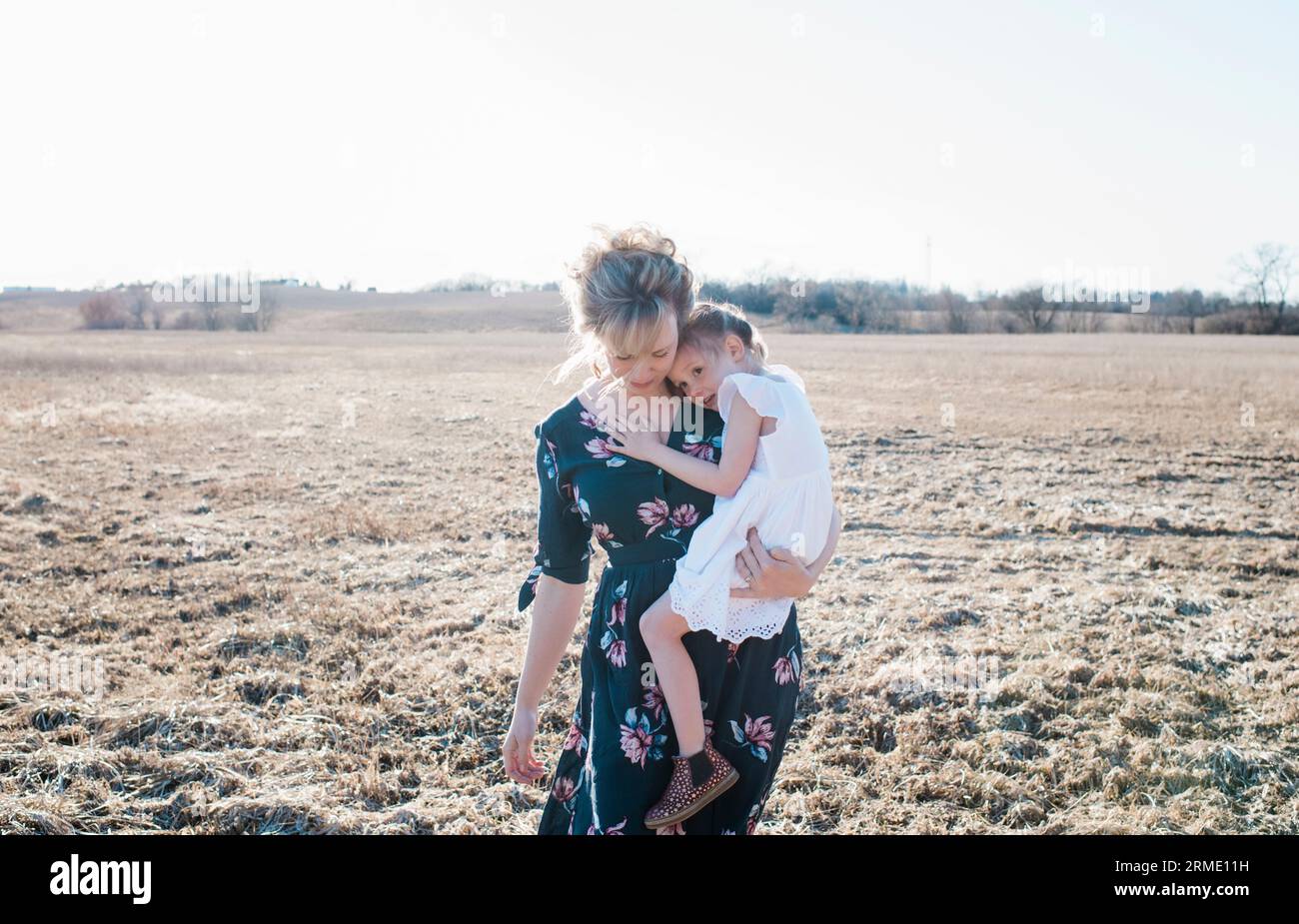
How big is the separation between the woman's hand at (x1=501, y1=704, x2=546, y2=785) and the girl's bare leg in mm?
443

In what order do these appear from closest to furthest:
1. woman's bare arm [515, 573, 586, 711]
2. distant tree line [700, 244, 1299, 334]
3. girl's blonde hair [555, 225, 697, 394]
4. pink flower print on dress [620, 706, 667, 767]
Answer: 1. girl's blonde hair [555, 225, 697, 394]
2. pink flower print on dress [620, 706, 667, 767]
3. woman's bare arm [515, 573, 586, 711]
4. distant tree line [700, 244, 1299, 334]

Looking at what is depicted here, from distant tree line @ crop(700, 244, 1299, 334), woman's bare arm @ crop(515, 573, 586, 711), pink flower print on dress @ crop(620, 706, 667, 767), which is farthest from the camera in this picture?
distant tree line @ crop(700, 244, 1299, 334)

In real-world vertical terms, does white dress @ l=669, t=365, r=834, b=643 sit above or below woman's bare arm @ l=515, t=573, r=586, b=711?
above

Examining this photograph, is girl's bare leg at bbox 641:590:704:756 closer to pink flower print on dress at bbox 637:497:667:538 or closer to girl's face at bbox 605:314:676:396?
pink flower print on dress at bbox 637:497:667:538

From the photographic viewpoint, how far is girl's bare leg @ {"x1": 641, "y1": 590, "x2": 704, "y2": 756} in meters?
2.17

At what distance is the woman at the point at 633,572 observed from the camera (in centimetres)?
216

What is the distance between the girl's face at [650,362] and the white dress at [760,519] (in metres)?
0.15

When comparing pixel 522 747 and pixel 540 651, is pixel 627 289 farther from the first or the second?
pixel 522 747

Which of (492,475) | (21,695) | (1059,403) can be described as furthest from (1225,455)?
(21,695)

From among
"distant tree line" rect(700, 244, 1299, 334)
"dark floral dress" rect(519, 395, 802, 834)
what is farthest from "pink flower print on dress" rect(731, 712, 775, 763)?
"distant tree line" rect(700, 244, 1299, 334)

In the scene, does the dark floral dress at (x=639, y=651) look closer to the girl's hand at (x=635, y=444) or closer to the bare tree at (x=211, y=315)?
the girl's hand at (x=635, y=444)

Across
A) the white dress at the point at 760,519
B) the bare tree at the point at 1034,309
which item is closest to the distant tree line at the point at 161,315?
the bare tree at the point at 1034,309

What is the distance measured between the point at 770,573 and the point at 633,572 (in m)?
0.36
